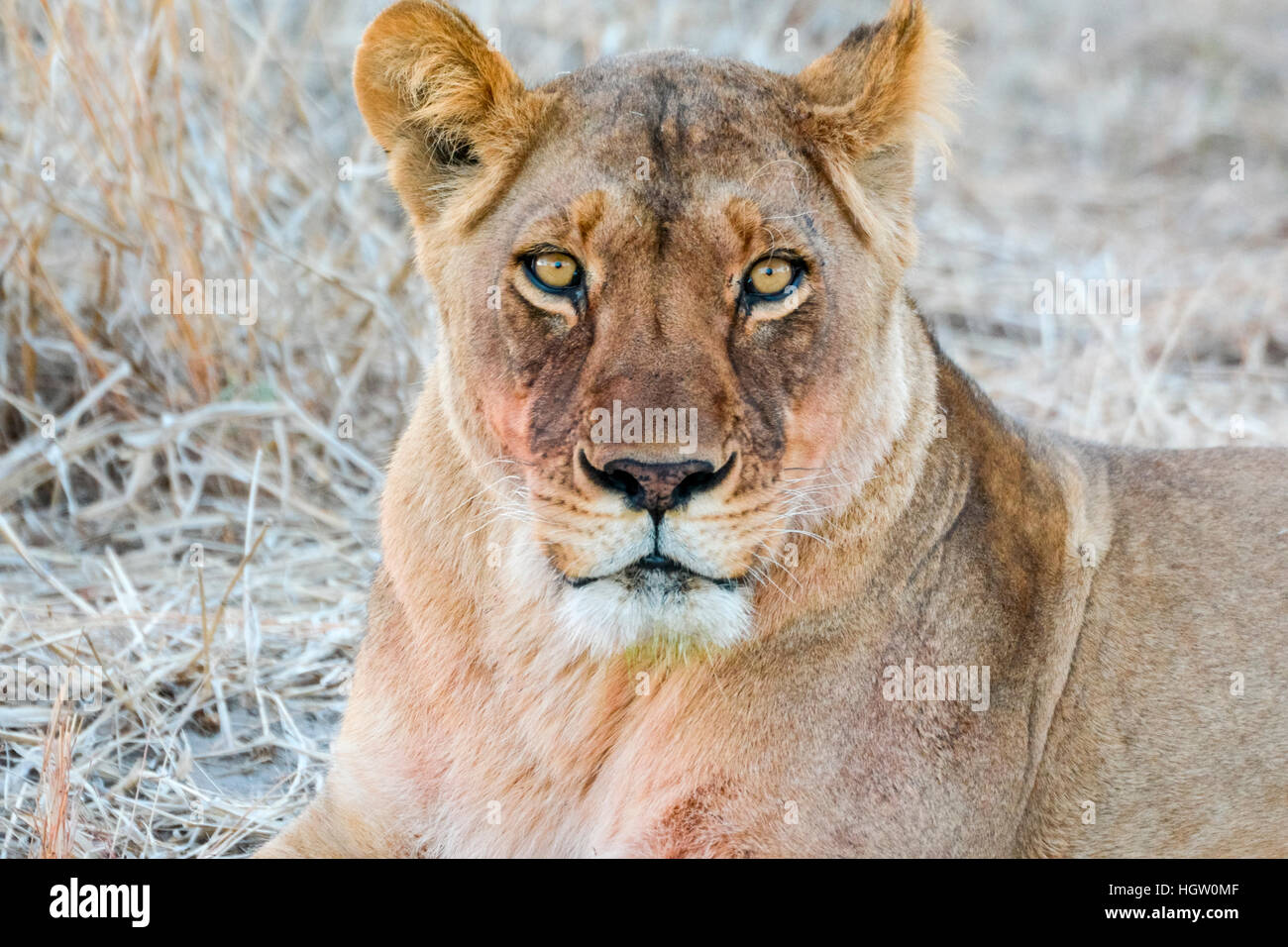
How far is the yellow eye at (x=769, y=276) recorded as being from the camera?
3.05 m

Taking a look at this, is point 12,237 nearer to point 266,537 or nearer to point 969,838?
point 266,537

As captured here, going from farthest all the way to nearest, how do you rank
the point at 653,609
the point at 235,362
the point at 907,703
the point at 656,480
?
the point at 235,362 < the point at 907,703 < the point at 653,609 < the point at 656,480

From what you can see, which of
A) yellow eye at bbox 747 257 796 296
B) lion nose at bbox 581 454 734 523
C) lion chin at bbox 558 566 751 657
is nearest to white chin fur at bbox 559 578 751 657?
lion chin at bbox 558 566 751 657

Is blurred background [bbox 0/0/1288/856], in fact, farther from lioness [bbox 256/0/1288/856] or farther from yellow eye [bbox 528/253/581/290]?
yellow eye [bbox 528/253/581/290]

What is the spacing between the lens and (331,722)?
460 cm

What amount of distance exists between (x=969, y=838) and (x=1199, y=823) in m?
0.63

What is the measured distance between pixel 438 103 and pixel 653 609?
46.5 inches

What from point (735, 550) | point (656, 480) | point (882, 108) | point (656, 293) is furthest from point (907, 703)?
point (882, 108)

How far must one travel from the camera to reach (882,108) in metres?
3.26

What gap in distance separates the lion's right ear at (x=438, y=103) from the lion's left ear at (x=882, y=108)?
0.60 metres

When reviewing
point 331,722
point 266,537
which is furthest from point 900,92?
point 266,537

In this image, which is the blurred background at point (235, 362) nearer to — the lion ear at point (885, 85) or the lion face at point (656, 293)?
the lion ear at point (885, 85)

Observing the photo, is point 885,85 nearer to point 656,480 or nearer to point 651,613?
point 656,480

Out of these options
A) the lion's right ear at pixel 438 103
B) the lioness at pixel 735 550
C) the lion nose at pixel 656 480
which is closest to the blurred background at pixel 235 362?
the lioness at pixel 735 550
